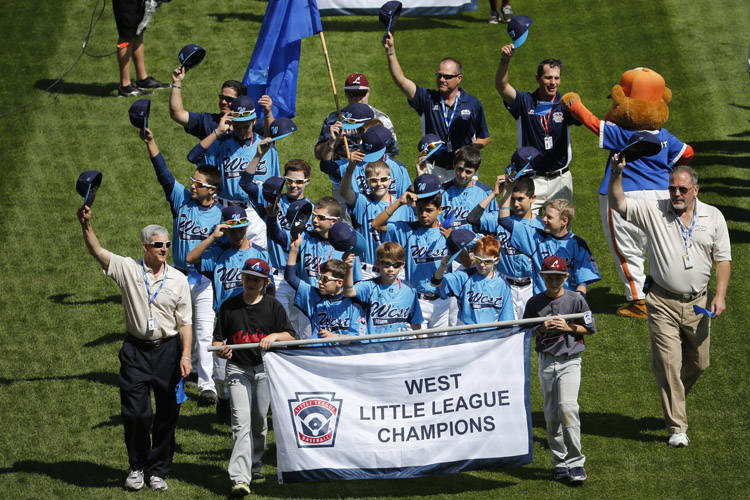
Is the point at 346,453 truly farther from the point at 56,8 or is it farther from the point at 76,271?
the point at 56,8

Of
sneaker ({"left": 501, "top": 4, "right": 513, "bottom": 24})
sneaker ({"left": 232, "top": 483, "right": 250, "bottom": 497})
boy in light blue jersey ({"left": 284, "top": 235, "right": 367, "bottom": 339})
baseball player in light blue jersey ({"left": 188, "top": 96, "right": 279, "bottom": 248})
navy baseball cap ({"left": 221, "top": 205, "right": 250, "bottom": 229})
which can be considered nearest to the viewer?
sneaker ({"left": 232, "top": 483, "right": 250, "bottom": 497})

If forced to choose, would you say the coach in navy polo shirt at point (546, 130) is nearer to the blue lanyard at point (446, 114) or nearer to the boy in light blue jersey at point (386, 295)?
the blue lanyard at point (446, 114)

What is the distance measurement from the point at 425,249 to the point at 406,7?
9.46 meters

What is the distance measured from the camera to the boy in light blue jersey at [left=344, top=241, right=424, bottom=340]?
8.98 metres

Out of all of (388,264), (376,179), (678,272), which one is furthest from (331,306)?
(678,272)

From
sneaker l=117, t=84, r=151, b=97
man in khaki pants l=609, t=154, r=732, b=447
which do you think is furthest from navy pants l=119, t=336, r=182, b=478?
sneaker l=117, t=84, r=151, b=97

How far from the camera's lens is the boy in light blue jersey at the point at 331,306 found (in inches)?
348

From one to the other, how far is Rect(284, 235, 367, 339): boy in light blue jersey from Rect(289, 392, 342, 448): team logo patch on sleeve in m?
0.77

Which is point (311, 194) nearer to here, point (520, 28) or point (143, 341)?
point (520, 28)

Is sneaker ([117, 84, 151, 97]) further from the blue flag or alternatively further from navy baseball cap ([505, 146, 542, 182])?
navy baseball cap ([505, 146, 542, 182])

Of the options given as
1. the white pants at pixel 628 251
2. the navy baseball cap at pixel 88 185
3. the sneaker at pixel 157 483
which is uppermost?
the navy baseball cap at pixel 88 185

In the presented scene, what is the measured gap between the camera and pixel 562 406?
8.39 meters

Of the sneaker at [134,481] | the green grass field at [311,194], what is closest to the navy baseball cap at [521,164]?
the green grass field at [311,194]

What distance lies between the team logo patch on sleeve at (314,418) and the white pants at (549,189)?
409 centimetres
